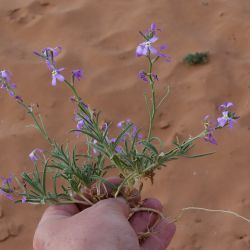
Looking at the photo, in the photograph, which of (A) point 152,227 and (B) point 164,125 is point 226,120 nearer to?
(A) point 152,227

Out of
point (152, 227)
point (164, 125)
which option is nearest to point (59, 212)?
point (152, 227)

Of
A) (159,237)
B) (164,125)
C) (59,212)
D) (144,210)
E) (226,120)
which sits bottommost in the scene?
(164,125)

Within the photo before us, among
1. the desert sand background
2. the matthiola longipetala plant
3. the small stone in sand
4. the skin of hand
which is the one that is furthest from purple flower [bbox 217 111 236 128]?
the small stone in sand

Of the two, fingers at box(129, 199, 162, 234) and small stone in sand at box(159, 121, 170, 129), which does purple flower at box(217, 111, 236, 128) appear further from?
small stone in sand at box(159, 121, 170, 129)

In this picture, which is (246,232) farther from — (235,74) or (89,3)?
(89,3)

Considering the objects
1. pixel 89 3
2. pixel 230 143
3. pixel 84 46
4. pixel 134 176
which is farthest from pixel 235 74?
pixel 134 176

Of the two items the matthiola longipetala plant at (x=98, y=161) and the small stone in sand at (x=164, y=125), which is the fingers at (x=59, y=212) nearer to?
the matthiola longipetala plant at (x=98, y=161)

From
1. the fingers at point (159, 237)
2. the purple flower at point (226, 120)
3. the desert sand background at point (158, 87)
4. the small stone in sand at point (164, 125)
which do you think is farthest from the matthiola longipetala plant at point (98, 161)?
the small stone in sand at point (164, 125)
